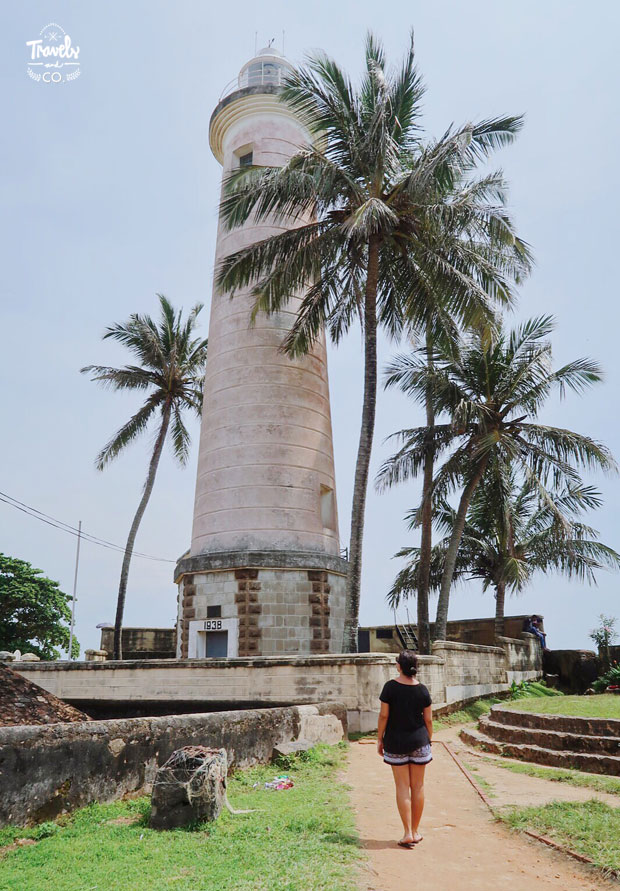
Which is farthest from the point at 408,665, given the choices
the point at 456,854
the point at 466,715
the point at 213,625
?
the point at 213,625

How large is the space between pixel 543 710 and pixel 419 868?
7751 mm

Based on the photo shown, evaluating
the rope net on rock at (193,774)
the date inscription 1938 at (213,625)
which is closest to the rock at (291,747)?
the rope net on rock at (193,774)

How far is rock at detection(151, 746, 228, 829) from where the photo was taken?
19.5ft

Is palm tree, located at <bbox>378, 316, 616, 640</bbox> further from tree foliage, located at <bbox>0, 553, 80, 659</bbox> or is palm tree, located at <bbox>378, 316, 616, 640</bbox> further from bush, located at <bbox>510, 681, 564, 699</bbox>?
tree foliage, located at <bbox>0, 553, 80, 659</bbox>

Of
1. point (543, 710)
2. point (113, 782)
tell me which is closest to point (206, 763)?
point (113, 782)

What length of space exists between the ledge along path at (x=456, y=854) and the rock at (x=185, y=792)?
129 centimetres

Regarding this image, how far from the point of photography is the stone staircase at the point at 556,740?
9.44 meters

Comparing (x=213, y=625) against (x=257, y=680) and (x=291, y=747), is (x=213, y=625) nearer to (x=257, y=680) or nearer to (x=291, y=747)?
(x=257, y=680)

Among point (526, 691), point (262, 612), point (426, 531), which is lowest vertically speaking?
point (526, 691)

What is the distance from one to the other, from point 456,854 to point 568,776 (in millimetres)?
3852

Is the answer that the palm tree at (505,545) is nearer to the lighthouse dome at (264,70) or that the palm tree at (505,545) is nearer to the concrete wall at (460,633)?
the concrete wall at (460,633)

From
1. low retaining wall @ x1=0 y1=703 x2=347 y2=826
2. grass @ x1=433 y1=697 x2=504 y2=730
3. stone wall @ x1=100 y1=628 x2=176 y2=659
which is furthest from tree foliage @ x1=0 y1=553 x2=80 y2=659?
low retaining wall @ x1=0 y1=703 x2=347 y2=826

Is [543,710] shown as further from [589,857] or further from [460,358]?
[460,358]

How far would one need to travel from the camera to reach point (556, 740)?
33.8 feet
